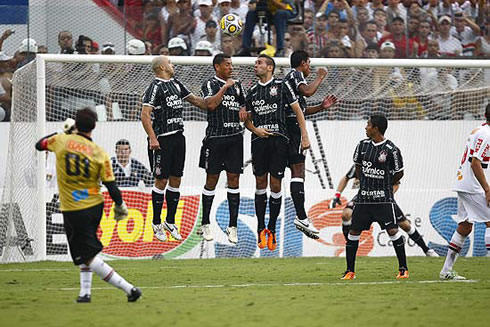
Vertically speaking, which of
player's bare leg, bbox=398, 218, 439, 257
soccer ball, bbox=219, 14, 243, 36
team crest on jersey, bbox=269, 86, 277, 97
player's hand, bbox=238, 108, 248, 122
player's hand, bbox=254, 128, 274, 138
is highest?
soccer ball, bbox=219, 14, 243, 36

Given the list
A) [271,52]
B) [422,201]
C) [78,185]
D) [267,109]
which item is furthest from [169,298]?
[422,201]

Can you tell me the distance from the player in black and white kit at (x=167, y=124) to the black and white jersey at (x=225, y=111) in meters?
0.35

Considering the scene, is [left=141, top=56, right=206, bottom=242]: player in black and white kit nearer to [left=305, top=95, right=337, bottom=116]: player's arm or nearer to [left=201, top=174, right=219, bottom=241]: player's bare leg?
[left=201, top=174, right=219, bottom=241]: player's bare leg

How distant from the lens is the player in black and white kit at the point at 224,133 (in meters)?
16.7

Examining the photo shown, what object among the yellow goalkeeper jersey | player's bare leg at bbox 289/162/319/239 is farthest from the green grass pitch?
the yellow goalkeeper jersey

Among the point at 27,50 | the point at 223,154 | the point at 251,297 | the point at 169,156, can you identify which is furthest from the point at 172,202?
the point at 27,50

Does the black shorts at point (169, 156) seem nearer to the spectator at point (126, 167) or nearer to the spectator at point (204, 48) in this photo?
the spectator at point (126, 167)

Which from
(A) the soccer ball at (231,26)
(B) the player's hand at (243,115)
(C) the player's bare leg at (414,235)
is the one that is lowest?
(C) the player's bare leg at (414,235)

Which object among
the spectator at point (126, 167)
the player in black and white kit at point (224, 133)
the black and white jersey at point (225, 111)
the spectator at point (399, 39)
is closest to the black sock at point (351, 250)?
the player in black and white kit at point (224, 133)

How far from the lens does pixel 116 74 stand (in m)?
21.1

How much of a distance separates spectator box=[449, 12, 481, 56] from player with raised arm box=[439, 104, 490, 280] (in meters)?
9.50

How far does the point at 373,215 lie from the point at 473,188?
1540 mm

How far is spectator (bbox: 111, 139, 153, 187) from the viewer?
21.3m

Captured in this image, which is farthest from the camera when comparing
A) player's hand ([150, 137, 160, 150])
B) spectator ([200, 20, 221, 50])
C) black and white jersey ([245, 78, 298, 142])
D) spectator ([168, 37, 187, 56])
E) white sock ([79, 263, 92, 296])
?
spectator ([200, 20, 221, 50])
